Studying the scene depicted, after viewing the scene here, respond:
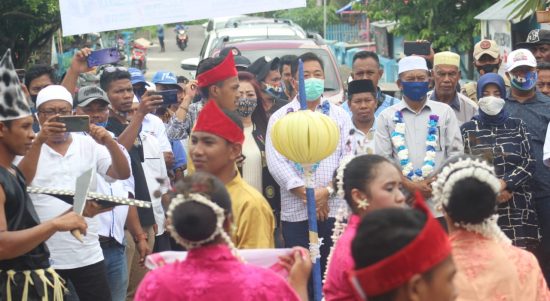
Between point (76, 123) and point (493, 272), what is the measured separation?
9.86 feet

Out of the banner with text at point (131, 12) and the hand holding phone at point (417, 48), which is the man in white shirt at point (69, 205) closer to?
the banner with text at point (131, 12)

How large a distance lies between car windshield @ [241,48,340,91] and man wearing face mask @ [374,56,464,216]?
501 cm

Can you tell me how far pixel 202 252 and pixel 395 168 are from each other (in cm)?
128

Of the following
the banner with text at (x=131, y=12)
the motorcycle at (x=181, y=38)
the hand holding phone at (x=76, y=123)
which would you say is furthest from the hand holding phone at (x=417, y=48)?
the motorcycle at (x=181, y=38)

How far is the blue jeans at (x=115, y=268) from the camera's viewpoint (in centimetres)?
695

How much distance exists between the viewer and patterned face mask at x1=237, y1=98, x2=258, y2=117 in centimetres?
755

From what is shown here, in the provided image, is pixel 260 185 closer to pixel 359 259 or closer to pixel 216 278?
pixel 216 278

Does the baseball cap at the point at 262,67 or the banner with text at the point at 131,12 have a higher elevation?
the banner with text at the point at 131,12

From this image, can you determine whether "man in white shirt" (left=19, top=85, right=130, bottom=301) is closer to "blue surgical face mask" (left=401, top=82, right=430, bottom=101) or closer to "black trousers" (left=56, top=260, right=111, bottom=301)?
"black trousers" (left=56, top=260, right=111, bottom=301)

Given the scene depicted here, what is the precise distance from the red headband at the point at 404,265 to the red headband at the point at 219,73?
12.2ft

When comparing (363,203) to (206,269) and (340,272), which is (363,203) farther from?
(206,269)

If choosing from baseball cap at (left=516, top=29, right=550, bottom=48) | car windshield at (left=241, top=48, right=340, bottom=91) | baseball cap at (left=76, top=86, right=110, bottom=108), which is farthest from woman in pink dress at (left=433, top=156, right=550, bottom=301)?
car windshield at (left=241, top=48, right=340, bottom=91)

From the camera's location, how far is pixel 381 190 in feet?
15.5

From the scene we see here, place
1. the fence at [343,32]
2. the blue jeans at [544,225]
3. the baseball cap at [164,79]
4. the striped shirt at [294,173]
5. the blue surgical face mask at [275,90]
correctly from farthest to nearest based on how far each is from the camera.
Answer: the fence at [343,32] < the baseball cap at [164,79] < the blue surgical face mask at [275,90] < the blue jeans at [544,225] < the striped shirt at [294,173]
